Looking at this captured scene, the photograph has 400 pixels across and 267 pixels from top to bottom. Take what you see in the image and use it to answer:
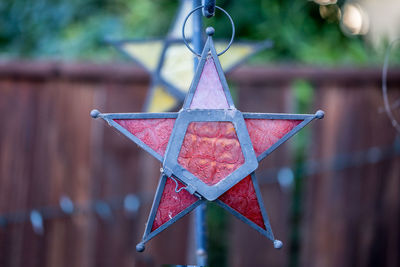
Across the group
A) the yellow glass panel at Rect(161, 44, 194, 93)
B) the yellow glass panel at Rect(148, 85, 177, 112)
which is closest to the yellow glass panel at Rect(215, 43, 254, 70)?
the yellow glass panel at Rect(161, 44, 194, 93)

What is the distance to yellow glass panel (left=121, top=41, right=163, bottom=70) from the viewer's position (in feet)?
4.54

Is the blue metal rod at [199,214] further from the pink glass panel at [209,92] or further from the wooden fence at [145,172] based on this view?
the wooden fence at [145,172]

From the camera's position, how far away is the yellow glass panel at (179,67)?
126cm

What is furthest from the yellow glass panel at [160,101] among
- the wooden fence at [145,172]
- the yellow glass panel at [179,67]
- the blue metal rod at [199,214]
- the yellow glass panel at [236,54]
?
the wooden fence at [145,172]

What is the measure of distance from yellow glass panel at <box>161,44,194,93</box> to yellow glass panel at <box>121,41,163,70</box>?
0.19 feet

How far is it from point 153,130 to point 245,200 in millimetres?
248

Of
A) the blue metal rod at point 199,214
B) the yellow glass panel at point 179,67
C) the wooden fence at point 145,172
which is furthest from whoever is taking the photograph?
the wooden fence at point 145,172

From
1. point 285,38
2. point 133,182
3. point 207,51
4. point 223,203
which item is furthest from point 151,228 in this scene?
point 285,38

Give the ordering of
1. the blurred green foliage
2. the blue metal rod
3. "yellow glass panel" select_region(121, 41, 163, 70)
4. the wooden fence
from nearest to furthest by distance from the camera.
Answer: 1. the blue metal rod
2. "yellow glass panel" select_region(121, 41, 163, 70)
3. the wooden fence
4. the blurred green foliage

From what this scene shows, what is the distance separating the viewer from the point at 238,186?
0.84m

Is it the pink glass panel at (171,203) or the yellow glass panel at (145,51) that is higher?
the yellow glass panel at (145,51)

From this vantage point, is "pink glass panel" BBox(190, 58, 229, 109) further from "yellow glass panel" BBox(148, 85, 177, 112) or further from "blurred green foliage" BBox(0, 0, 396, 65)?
"blurred green foliage" BBox(0, 0, 396, 65)

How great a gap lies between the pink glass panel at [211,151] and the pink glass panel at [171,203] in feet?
0.20

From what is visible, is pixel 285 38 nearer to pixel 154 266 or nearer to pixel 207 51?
pixel 154 266
